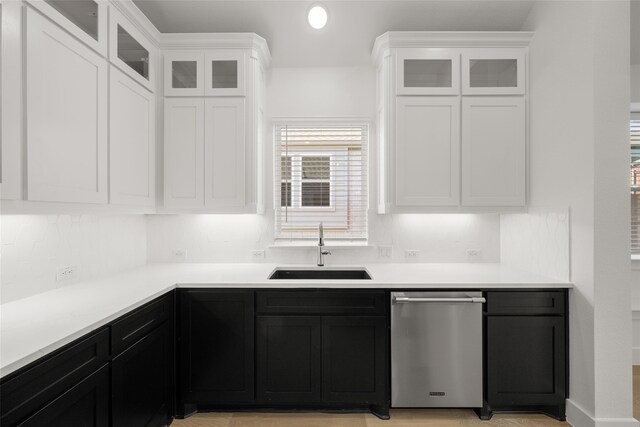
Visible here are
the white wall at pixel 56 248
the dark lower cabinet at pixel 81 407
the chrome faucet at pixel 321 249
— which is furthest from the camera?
the chrome faucet at pixel 321 249

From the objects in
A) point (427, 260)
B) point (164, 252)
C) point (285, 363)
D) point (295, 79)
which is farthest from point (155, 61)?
point (427, 260)

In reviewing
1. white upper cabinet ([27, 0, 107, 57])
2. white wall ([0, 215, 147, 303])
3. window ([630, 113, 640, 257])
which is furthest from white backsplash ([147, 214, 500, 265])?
white upper cabinet ([27, 0, 107, 57])

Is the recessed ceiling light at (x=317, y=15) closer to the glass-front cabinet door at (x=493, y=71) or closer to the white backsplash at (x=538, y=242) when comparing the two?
the glass-front cabinet door at (x=493, y=71)

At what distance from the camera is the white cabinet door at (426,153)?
2.65 metres

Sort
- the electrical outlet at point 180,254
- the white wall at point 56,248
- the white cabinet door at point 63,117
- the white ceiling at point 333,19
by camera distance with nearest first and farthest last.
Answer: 1. the white cabinet door at point 63,117
2. the white wall at point 56,248
3. the white ceiling at point 333,19
4. the electrical outlet at point 180,254

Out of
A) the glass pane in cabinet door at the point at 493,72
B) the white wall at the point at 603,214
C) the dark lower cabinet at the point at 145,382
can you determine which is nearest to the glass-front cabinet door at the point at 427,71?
the glass pane in cabinet door at the point at 493,72

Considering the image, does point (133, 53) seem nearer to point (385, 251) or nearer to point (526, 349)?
point (385, 251)

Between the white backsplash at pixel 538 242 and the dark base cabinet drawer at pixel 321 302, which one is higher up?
the white backsplash at pixel 538 242

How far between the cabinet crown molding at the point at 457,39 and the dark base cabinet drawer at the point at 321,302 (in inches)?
73.2

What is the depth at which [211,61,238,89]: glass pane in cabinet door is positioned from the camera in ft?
8.73

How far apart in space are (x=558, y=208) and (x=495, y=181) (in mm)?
461

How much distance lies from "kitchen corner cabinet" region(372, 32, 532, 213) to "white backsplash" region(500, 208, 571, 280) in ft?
0.64

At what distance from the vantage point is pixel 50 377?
1270 mm

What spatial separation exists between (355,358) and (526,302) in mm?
1175
